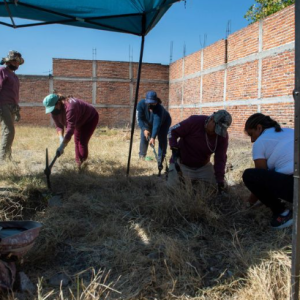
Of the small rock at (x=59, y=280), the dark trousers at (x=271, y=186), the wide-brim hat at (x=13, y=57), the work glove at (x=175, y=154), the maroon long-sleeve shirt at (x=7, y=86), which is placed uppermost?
the wide-brim hat at (x=13, y=57)

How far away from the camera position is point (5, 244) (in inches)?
70.3

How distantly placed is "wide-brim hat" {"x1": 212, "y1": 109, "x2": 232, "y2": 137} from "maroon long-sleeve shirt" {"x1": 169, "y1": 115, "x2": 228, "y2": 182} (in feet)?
0.77

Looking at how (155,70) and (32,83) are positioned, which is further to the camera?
(155,70)

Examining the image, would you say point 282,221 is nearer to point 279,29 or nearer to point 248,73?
point 279,29

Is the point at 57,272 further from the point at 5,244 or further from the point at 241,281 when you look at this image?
the point at 241,281

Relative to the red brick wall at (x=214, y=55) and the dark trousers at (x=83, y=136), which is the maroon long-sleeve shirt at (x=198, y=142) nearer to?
the dark trousers at (x=83, y=136)

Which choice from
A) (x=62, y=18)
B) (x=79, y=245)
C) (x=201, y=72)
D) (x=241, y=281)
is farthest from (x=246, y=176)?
(x=201, y=72)

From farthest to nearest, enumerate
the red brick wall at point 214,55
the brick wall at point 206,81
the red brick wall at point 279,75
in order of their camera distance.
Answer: the red brick wall at point 214,55 < the brick wall at point 206,81 < the red brick wall at point 279,75

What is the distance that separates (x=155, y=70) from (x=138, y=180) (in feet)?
45.9

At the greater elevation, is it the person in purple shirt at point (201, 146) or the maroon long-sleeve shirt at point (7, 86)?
the maroon long-sleeve shirt at point (7, 86)

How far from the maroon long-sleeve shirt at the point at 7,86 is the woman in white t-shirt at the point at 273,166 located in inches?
169

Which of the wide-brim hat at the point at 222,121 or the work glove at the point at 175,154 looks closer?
the wide-brim hat at the point at 222,121

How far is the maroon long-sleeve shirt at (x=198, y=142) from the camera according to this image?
351 cm

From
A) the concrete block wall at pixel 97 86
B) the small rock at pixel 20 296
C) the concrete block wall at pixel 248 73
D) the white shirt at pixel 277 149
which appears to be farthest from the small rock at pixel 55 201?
the concrete block wall at pixel 97 86
